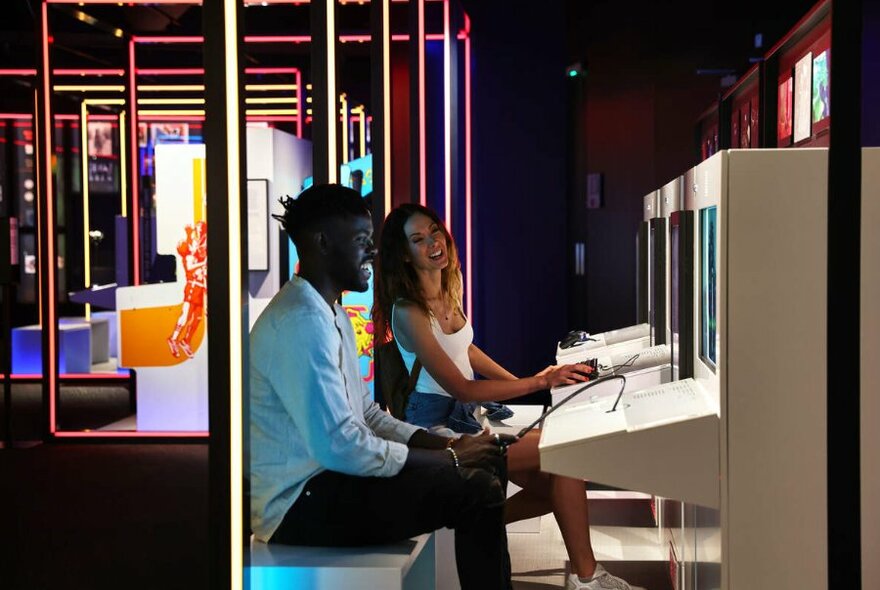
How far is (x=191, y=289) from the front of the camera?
651 cm

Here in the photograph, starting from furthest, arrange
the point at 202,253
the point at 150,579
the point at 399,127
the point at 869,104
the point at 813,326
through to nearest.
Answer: the point at 399,127
the point at 202,253
the point at 869,104
the point at 150,579
the point at 813,326

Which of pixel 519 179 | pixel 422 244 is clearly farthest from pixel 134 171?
pixel 422 244

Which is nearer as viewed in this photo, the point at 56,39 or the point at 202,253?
the point at 202,253

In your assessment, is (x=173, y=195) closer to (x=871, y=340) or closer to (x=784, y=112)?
(x=784, y=112)

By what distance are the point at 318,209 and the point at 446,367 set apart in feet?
3.36

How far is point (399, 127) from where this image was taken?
819 cm

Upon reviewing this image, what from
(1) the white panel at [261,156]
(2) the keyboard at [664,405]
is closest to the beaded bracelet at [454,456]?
(2) the keyboard at [664,405]

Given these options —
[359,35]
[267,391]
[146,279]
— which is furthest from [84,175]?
[267,391]

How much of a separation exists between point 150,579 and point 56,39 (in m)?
5.53

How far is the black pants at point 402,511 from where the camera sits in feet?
8.17

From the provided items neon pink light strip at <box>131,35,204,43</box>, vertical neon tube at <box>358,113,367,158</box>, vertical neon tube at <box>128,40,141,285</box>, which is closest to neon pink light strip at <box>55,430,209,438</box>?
vertical neon tube at <box>128,40,141,285</box>

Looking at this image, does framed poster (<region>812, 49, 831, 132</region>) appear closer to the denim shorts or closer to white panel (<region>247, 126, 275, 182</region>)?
the denim shorts

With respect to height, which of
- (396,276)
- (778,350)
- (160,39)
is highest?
(160,39)

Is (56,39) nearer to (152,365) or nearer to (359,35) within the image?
(359,35)
